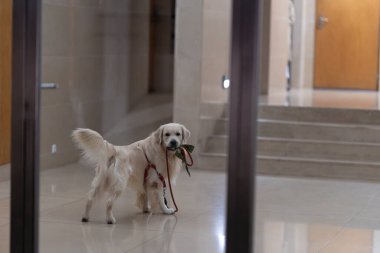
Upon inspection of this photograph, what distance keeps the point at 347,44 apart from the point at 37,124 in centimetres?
916

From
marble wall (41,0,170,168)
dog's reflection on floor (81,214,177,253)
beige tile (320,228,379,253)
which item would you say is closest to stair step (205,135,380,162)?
marble wall (41,0,170,168)

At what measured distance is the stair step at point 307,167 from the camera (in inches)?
293

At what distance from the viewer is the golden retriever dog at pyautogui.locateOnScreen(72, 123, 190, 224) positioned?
17.0 ft

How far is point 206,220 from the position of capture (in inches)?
213

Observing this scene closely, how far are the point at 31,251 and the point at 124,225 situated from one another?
1.83 m

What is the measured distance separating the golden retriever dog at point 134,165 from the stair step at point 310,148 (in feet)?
7.11

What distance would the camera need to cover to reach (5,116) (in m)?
6.72

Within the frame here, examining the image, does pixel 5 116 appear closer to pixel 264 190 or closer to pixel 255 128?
pixel 264 190

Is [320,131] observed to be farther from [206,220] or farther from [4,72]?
[4,72]

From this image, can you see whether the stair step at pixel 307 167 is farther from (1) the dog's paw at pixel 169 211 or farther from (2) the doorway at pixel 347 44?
(2) the doorway at pixel 347 44

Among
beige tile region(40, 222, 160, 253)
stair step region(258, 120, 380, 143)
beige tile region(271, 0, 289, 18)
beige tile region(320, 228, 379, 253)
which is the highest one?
beige tile region(271, 0, 289, 18)

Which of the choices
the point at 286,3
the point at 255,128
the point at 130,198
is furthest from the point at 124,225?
the point at 286,3

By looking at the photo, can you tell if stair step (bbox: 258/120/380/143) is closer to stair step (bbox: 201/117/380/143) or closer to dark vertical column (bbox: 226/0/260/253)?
stair step (bbox: 201/117/380/143)

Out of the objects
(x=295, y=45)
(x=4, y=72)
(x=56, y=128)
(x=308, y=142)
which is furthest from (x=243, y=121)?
(x=295, y=45)
